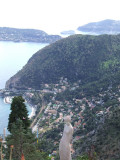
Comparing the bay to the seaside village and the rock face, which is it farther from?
the rock face

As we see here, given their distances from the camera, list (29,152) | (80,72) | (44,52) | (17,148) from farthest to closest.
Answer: (44,52) → (80,72) → (29,152) → (17,148)

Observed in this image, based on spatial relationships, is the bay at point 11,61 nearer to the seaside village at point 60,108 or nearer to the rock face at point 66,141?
the seaside village at point 60,108

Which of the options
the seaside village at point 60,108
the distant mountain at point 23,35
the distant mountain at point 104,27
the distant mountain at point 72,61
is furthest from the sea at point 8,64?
the distant mountain at point 104,27

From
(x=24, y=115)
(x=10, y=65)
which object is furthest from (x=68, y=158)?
(x=10, y=65)

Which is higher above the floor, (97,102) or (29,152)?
(29,152)

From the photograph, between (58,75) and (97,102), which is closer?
(97,102)

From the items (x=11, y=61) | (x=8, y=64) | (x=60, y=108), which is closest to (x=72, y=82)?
(x=60, y=108)

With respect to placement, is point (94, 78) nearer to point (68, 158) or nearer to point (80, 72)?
point (80, 72)
